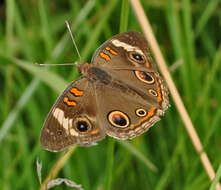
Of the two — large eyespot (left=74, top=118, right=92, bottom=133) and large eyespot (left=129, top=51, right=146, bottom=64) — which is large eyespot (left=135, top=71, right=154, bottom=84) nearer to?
large eyespot (left=129, top=51, right=146, bottom=64)

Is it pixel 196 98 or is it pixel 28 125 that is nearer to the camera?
pixel 196 98

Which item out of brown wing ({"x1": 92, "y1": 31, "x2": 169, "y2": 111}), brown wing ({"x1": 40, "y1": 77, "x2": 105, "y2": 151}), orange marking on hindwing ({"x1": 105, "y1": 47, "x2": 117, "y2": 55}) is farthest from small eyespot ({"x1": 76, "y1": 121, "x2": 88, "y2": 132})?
orange marking on hindwing ({"x1": 105, "y1": 47, "x2": 117, "y2": 55})

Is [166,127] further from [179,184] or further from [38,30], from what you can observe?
[38,30]

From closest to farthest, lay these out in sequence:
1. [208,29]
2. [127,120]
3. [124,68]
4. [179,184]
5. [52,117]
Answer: [52,117], [127,120], [124,68], [179,184], [208,29]

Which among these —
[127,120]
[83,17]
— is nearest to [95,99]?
[127,120]

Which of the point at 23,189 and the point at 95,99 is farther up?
the point at 95,99

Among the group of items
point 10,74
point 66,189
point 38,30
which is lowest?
point 66,189
